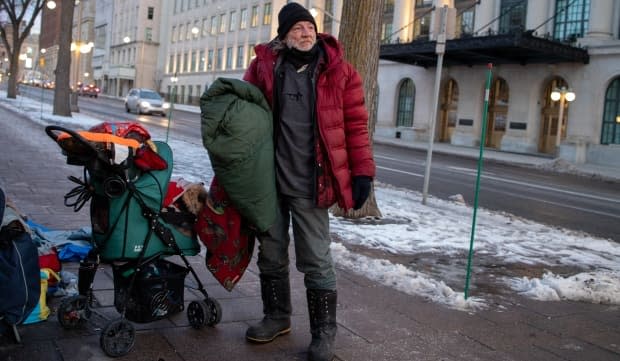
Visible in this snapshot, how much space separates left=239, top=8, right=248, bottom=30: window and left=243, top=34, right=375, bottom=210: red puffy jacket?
65.4 metres

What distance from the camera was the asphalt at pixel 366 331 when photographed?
3871 mm

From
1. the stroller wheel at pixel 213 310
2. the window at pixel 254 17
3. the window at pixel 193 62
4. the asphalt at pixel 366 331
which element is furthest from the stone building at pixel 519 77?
the window at pixel 193 62

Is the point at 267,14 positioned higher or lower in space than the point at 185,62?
higher

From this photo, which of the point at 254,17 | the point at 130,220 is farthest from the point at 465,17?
the point at 130,220

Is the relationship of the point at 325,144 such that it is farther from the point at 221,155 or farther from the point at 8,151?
the point at 8,151

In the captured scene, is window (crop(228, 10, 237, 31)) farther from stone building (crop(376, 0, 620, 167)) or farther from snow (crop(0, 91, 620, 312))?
snow (crop(0, 91, 620, 312))

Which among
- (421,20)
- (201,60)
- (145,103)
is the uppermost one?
(421,20)

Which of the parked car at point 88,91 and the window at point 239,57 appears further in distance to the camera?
the parked car at point 88,91

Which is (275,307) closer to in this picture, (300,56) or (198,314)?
(198,314)

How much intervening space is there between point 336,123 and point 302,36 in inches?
21.7

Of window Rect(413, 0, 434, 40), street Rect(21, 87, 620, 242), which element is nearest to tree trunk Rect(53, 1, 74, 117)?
street Rect(21, 87, 620, 242)

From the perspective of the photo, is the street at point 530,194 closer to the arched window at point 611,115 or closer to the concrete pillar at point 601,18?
the arched window at point 611,115

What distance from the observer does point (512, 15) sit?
3753 cm

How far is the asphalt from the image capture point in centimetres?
387
